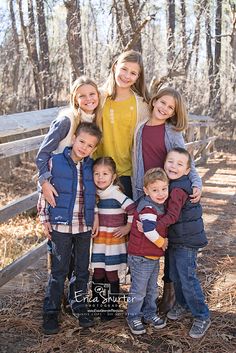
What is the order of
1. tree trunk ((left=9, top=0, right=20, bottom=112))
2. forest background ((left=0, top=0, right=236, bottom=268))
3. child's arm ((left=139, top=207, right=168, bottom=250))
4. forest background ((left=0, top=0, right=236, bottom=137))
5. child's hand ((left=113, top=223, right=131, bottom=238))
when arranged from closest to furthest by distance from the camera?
child's arm ((left=139, top=207, right=168, bottom=250)) → child's hand ((left=113, top=223, right=131, bottom=238)) → forest background ((left=0, top=0, right=236, bottom=268)) → forest background ((left=0, top=0, right=236, bottom=137)) → tree trunk ((left=9, top=0, right=20, bottom=112))

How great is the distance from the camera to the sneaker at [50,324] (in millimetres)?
3229

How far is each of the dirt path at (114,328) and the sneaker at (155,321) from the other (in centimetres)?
5

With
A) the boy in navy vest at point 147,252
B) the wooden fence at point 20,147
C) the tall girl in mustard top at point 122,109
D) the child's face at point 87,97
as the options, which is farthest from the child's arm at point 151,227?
the wooden fence at point 20,147

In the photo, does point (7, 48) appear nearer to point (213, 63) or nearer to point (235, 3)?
point (235, 3)

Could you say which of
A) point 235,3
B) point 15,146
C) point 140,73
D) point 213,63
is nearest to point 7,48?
point 235,3

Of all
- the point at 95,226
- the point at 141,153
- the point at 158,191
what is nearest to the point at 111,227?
the point at 95,226

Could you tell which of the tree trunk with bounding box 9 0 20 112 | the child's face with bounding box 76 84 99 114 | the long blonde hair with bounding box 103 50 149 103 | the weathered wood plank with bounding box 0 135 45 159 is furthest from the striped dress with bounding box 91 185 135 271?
the tree trunk with bounding box 9 0 20 112

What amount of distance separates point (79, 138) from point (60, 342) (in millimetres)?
1361

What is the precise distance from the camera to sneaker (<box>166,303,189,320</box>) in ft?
11.1

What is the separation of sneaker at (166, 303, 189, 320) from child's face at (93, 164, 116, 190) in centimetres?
105

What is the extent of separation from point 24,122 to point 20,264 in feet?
4.24

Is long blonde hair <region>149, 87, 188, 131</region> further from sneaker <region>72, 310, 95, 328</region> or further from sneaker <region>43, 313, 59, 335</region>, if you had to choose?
sneaker <region>43, 313, 59, 335</region>

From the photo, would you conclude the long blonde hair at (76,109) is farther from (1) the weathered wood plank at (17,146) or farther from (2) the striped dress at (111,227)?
(1) the weathered wood plank at (17,146)

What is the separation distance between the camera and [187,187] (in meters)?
3.15
